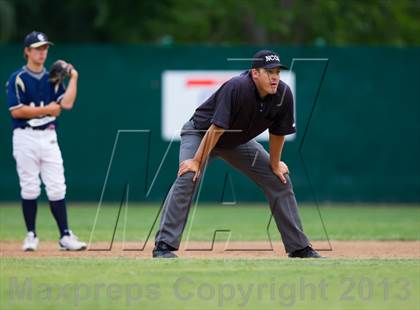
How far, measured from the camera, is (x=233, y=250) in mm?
10789

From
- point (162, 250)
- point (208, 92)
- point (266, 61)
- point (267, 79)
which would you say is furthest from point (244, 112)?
point (208, 92)

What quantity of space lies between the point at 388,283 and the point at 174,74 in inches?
447

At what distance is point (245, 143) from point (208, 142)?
65 cm

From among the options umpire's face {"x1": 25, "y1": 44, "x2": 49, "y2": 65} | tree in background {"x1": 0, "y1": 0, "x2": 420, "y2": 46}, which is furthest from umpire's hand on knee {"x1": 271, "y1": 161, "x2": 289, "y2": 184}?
tree in background {"x1": 0, "y1": 0, "x2": 420, "y2": 46}

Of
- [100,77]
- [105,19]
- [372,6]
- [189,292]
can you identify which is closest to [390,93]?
[100,77]

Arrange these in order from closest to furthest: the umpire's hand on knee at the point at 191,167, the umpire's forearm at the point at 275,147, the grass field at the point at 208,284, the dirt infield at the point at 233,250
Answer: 1. the grass field at the point at 208,284
2. the umpire's hand on knee at the point at 191,167
3. the umpire's forearm at the point at 275,147
4. the dirt infield at the point at 233,250

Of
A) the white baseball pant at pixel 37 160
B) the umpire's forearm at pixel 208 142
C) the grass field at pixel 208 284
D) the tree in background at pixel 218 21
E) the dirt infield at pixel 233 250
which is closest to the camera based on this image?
the grass field at pixel 208 284

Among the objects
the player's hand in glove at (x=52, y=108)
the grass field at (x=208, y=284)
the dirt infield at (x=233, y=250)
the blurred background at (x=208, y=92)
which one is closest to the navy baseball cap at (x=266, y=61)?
the grass field at (x=208, y=284)

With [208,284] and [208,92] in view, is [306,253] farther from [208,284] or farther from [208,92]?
[208,92]

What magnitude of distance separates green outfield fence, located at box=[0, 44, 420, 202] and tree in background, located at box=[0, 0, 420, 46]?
159 inches

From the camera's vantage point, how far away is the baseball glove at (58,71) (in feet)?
34.4

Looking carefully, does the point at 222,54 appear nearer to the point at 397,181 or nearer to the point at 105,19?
the point at 397,181

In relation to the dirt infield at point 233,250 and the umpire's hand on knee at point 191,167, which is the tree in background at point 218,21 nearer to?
the dirt infield at point 233,250

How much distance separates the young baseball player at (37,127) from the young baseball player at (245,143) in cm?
187
